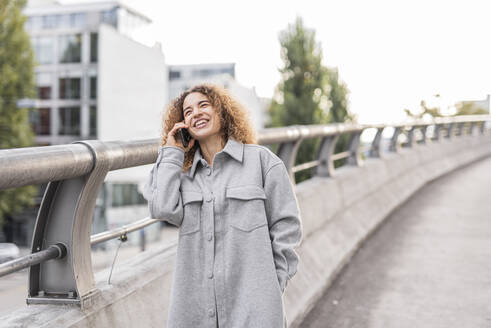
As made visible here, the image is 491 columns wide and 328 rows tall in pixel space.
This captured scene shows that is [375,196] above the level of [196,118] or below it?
below

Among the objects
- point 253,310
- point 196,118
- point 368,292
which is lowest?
point 368,292

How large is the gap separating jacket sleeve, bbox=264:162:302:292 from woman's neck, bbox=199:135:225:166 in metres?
0.29

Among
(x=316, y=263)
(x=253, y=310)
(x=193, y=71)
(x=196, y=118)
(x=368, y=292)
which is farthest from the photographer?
(x=193, y=71)

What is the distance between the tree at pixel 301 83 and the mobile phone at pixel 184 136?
81.7 feet

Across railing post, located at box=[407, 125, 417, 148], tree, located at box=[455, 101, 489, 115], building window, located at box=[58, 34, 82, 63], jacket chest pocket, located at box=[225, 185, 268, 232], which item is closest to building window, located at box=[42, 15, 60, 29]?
building window, located at box=[58, 34, 82, 63]

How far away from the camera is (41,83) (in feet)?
148

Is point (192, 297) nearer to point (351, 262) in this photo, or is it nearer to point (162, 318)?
point (162, 318)

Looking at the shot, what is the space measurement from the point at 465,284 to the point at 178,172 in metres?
3.70

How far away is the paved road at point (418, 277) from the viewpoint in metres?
4.46

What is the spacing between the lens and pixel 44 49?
148 ft

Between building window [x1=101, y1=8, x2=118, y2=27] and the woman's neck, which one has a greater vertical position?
building window [x1=101, y1=8, x2=118, y2=27]

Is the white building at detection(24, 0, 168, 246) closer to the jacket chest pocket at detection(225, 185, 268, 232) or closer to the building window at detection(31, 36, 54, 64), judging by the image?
the building window at detection(31, 36, 54, 64)

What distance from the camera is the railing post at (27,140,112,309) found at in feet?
8.82

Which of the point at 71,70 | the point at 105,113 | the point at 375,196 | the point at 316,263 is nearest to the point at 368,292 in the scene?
the point at 316,263
